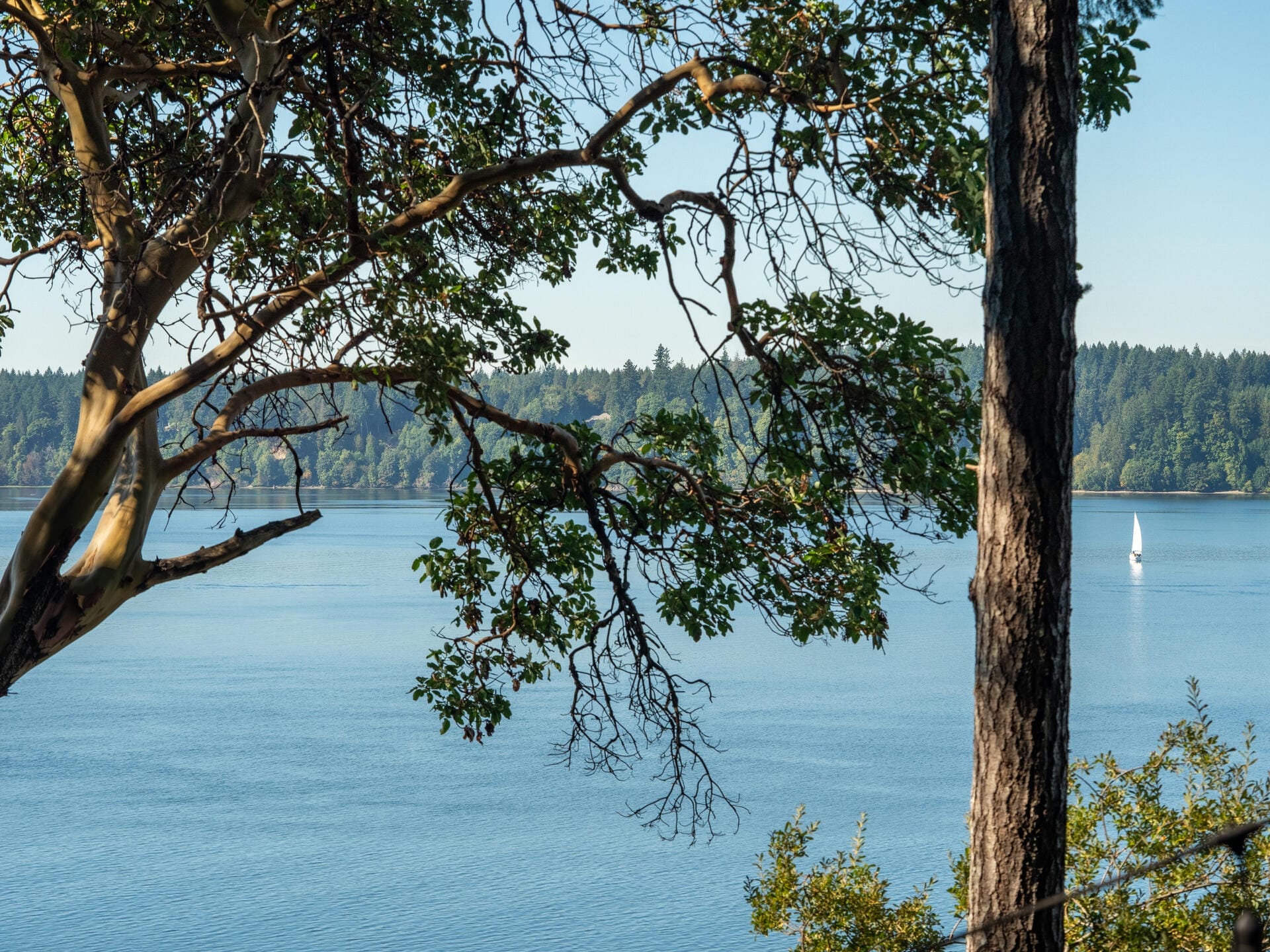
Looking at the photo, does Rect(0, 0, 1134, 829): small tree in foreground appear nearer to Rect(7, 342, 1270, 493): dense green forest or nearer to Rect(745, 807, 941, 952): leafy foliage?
Rect(745, 807, 941, 952): leafy foliage

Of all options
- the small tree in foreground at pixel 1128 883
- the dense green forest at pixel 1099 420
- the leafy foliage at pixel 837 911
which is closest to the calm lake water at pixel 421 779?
the leafy foliage at pixel 837 911

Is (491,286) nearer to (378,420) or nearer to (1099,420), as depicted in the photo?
(378,420)

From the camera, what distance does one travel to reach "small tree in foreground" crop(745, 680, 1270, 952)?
569 cm

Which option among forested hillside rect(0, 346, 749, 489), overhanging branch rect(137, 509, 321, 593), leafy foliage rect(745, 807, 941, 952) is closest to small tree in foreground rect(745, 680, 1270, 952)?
leafy foliage rect(745, 807, 941, 952)

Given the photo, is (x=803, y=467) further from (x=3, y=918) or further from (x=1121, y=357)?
(x=1121, y=357)

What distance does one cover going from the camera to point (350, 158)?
22.1 ft

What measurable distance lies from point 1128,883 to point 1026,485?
A: 5.90 ft

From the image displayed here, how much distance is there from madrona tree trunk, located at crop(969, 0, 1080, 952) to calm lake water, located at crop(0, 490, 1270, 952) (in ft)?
23.1

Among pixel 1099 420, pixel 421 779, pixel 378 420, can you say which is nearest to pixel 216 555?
pixel 421 779

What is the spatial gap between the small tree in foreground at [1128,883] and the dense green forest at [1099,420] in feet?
275

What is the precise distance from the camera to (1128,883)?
498cm

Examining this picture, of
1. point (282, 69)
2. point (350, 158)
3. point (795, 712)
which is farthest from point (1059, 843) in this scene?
point (795, 712)

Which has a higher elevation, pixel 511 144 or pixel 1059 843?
pixel 511 144

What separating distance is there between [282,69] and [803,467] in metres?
3.21
